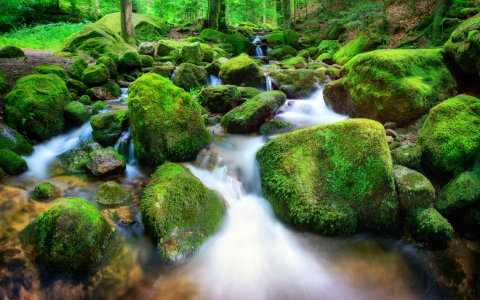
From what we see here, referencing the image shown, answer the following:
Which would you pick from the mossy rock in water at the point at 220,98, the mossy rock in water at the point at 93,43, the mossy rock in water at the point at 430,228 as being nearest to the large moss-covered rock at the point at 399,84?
the mossy rock in water at the point at 430,228

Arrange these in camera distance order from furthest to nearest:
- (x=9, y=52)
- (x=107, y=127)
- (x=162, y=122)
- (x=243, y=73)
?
1. (x=243, y=73)
2. (x=9, y=52)
3. (x=107, y=127)
4. (x=162, y=122)

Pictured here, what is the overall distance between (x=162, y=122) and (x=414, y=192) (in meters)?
4.68

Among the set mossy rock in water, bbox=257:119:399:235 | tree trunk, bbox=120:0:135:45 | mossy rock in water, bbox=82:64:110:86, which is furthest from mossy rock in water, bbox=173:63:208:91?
tree trunk, bbox=120:0:135:45

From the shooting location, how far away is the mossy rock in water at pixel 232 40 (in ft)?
60.4

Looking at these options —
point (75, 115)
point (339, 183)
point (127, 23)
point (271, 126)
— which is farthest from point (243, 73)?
point (127, 23)

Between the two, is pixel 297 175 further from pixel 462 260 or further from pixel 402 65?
pixel 402 65

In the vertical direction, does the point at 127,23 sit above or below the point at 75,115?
above

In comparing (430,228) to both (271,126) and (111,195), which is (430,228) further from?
(111,195)

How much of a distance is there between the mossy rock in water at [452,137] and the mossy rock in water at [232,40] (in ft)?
51.5

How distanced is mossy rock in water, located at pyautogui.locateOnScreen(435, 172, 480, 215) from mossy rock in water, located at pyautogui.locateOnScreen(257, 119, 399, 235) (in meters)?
0.81

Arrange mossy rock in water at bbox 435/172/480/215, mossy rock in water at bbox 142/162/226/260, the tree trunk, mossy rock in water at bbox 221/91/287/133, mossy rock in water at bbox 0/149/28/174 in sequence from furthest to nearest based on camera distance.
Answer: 1. the tree trunk
2. mossy rock in water at bbox 221/91/287/133
3. mossy rock in water at bbox 0/149/28/174
4. mossy rock in water at bbox 435/172/480/215
5. mossy rock in water at bbox 142/162/226/260

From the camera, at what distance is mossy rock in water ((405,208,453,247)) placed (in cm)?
357

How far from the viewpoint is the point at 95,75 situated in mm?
8547

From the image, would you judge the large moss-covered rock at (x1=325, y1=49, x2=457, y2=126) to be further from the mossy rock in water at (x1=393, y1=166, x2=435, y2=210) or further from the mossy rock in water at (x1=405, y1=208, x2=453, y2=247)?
the mossy rock in water at (x1=405, y1=208, x2=453, y2=247)
